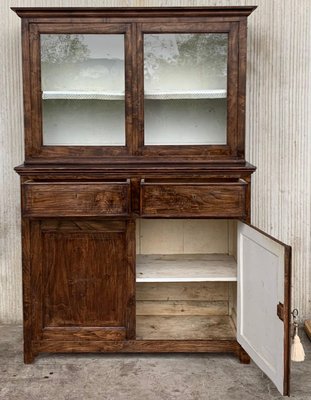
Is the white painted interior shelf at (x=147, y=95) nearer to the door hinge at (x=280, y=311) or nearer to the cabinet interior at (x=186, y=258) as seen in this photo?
the cabinet interior at (x=186, y=258)

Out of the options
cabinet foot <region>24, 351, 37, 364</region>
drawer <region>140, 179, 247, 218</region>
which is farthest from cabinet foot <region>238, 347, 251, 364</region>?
cabinet foot <region>24, 351, 37, 364</region>

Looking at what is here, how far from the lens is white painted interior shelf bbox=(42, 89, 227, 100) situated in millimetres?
3203

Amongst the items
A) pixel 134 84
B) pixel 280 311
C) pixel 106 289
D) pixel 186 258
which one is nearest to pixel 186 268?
pixel 186 258

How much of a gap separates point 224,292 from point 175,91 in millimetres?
1276

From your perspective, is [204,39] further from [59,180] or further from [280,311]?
[280,311]

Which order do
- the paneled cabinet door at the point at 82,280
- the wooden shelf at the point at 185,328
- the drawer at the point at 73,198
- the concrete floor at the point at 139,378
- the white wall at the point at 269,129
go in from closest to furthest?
1. the concrete floor at the point at 139,378
2. the drawer at the point at 73,198
3. the paneled cabinet door at the point at 82,280
4. the wooden shelf at the point at 185,328
5. the white wall at the point at 269,129

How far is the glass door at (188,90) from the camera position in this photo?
3.14 m

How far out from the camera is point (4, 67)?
365cm

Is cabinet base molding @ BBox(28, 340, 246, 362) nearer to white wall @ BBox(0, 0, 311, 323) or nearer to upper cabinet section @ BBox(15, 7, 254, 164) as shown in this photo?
white wall @ BBox(0, 0, 311, 323)

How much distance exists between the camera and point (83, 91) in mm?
3252

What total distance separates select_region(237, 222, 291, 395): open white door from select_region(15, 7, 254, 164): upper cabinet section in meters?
0.51

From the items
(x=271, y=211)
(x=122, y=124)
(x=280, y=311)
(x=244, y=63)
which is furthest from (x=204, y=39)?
(x=280, y=311)

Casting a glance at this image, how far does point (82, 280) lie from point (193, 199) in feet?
2.37

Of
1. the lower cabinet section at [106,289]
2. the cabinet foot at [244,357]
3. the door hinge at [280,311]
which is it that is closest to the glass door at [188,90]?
the lower cabinet section at [106,289]
